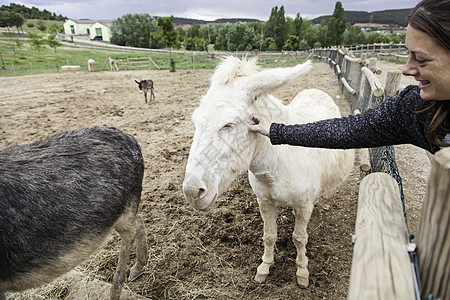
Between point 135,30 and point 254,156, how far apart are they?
70530mm

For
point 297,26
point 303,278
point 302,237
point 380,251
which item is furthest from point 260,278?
point 297,26

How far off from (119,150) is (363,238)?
2.39m

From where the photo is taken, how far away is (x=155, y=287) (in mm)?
2822

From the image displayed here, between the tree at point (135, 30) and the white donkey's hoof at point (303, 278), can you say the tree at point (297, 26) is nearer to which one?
the tree at point (135, 30)

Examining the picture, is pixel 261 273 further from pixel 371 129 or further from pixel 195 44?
pixel 195 44

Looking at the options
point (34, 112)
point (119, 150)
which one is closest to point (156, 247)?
point (119, 150)

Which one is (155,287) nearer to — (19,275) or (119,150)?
(19,275)

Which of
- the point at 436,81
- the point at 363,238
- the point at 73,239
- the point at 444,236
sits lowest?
the point at 73,239

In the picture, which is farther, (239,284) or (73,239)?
(239,284)

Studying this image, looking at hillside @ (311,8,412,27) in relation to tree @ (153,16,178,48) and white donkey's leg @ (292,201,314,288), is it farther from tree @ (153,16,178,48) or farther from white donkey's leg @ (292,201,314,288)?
white donkey's leg @ (292,201,314,288)

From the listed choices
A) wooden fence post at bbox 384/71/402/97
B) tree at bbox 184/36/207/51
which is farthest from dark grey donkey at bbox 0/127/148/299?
tree at bbox 184/36/207/51

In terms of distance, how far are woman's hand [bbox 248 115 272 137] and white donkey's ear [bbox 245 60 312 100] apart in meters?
0.17

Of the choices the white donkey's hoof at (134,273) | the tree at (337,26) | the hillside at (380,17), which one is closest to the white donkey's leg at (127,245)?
the white donkey's hoof at (134,273)

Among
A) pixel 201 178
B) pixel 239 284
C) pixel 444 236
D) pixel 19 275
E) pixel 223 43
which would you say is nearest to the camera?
pixel 444 236
